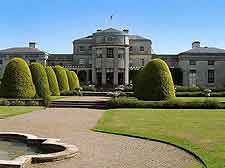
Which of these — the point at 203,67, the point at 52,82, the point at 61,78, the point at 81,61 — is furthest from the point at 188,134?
the point at 81,61

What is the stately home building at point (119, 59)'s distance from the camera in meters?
63.9

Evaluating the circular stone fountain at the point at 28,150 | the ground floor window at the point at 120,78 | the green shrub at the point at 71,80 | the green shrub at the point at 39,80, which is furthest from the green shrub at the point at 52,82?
the circular stone fountain at the point at 28,150

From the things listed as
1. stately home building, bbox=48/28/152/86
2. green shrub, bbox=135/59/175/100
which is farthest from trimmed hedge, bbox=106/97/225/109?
stately home building, bbox=48/28/152/86

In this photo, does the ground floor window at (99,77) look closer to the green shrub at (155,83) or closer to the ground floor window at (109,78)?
the ground floor window at (109,78)

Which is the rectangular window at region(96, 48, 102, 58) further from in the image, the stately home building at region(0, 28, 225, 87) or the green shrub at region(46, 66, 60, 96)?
the green shrub at region(46, 66, 60, 96)

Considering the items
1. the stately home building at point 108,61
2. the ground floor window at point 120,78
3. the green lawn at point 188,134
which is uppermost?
the stately home building at point 108,61

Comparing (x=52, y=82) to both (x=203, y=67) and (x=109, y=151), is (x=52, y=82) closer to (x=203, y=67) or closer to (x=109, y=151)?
(x=109, y=151)

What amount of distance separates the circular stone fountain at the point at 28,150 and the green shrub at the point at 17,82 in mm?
18386

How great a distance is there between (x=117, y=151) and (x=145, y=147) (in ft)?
3.19

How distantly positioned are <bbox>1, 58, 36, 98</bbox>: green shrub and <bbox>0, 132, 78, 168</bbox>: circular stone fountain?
724 inches

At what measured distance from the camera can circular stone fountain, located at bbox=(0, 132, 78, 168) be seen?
27.4 ft

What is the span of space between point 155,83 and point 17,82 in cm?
1105

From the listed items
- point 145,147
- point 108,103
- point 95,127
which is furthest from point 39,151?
point 108,103

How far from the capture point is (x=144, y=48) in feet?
235
